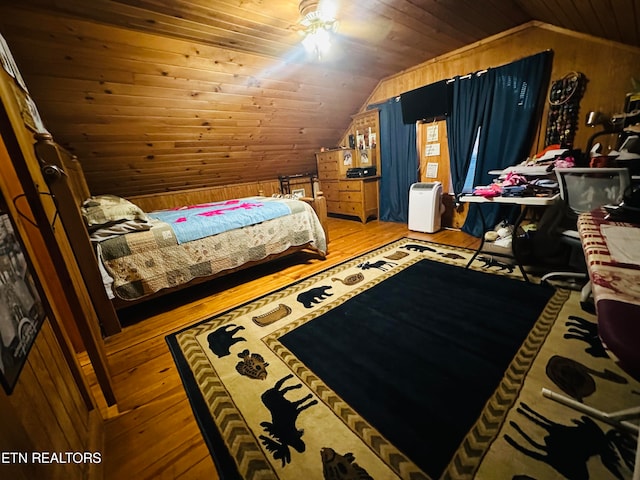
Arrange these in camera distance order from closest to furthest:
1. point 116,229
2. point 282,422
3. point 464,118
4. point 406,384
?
1. point 282,422
2. point 406,384
3. point 116,229
4. point 464,118

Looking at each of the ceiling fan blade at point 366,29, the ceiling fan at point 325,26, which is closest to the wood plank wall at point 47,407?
the ceiling fan at point 325,26

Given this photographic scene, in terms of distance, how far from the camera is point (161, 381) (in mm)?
1486

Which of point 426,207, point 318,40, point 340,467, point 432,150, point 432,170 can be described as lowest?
point 340,467

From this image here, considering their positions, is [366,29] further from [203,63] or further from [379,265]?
[379,265]

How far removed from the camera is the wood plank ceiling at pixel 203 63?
2.00 metres

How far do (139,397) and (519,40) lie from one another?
15.4 feet

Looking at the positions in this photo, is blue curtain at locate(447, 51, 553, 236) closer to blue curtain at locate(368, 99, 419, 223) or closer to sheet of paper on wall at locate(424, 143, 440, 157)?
sheet of paper on wall at locate(424, 143, 440, 157)

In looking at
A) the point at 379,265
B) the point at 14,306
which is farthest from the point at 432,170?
the point at 14,306

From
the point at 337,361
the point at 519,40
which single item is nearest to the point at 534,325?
the point at 337,361

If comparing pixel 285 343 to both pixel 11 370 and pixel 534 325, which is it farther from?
pixel 534 325

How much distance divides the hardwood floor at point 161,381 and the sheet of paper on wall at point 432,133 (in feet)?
5.59

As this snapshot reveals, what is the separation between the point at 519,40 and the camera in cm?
284

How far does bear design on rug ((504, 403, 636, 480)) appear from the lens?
0.91 meters

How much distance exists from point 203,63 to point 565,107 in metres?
3.80
